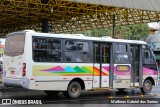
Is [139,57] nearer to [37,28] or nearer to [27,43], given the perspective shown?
[27,43]

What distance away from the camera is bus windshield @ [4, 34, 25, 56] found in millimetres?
13594

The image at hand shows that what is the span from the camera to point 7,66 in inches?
557

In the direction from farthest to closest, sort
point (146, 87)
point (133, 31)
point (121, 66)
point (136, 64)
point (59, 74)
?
point (133, 31), point (146, 87), point (136, 64), point (121, 66), point (59, 74)

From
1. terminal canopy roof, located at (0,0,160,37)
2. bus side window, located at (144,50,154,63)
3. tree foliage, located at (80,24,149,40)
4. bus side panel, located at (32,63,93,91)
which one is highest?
tree foliage, located at (80,24,149,40)

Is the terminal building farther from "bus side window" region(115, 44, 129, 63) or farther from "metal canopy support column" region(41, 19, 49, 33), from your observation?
"bus side window" region(115, 44, 129, 63)

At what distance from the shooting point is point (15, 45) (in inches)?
553

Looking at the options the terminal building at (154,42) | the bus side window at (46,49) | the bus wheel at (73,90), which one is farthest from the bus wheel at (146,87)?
the terminal building at (154,42)

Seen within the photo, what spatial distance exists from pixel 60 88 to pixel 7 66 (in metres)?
2.43

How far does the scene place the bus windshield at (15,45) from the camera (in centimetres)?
1359

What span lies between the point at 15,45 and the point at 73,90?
10.5 ft

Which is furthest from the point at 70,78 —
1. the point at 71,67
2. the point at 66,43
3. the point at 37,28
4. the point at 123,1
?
the point at 37,28

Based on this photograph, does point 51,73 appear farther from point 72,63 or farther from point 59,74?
point 72,63

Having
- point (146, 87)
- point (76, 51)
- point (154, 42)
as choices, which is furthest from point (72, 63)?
point (154, 42)

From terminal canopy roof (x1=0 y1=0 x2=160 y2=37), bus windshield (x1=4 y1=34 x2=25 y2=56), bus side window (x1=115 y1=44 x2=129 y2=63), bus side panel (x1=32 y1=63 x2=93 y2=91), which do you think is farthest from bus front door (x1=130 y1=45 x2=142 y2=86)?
terminal canopy roof (x1=0 y1=0 x2=160 y2=37)
